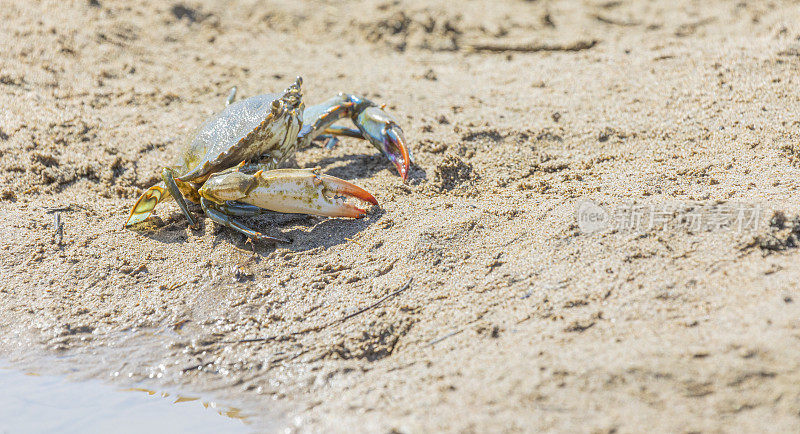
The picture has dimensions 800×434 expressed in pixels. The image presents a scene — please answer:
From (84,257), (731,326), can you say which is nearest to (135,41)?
(84,257)

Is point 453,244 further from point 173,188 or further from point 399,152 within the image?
point 173,188

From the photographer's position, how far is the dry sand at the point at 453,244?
241 centimetres

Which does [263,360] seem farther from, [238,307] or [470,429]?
[470,429]

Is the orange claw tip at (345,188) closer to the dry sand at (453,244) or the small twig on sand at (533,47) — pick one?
the dry sand at (453,244)

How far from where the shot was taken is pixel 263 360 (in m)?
2.99

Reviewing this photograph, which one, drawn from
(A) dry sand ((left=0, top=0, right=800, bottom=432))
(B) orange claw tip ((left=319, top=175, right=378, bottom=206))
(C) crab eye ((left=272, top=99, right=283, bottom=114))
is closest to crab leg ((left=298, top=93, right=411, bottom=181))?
(A) dry sand ((left=0, top=0, right=800, bottom=432))

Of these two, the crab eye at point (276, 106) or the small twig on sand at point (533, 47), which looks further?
the small twig on sand at point (533, 47)

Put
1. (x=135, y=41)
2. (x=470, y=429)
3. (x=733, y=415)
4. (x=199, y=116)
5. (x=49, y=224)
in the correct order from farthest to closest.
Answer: (x=135, y=41) < (x=199, y=116) < (x=49, y=224) < (x=470, y=429) < (x=733, y=415)

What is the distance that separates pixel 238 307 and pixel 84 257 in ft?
3.78

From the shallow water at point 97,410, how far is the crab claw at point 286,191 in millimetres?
1202

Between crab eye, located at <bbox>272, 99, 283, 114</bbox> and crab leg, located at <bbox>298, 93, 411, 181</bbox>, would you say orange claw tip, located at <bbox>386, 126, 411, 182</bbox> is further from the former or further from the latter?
crab eye, located at <bbox>272, 99, 283, 114</bbox>

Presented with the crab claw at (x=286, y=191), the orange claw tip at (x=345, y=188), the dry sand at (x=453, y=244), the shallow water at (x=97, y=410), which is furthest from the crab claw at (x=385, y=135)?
the shallow water at (x=97, y=410)

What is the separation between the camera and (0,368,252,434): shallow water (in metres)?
2.74

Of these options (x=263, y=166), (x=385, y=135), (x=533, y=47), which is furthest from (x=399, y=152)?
(x=533, y=47)
